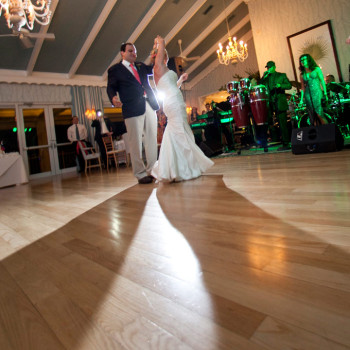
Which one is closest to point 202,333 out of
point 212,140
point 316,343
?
point 316,343

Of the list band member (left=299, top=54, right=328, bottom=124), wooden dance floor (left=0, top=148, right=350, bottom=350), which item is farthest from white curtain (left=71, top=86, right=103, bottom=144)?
wooden dance floor (left=0, top=148, right=350, bottom=350)

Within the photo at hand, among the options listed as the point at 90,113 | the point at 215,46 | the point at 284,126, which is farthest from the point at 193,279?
the point at 215,46

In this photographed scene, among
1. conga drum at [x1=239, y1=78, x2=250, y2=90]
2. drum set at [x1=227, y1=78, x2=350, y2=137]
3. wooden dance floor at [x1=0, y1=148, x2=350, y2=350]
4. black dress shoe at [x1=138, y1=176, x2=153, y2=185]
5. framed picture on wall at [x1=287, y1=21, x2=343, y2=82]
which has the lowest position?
wooden dance floor at [x1=0, y1=148, x2=350, y2=350]

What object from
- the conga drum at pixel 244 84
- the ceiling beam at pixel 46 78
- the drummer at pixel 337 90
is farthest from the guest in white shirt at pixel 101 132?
the drummer at pixel 337 90

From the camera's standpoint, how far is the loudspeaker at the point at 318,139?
2.83m

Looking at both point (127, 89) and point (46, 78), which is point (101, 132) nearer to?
point (46, 78)

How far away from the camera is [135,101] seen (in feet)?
9.23

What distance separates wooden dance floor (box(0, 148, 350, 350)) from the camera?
1.66ft

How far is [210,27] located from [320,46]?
366 cm

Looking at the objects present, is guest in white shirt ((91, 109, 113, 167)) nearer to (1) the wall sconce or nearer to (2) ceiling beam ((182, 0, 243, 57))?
(1) the wall sconce

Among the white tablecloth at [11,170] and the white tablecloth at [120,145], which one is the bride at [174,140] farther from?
the white tablecloth at [120,145]

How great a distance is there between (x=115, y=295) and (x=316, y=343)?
468 millimetres

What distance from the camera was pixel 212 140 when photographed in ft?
17.8

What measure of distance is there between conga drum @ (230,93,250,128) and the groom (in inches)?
61.0
